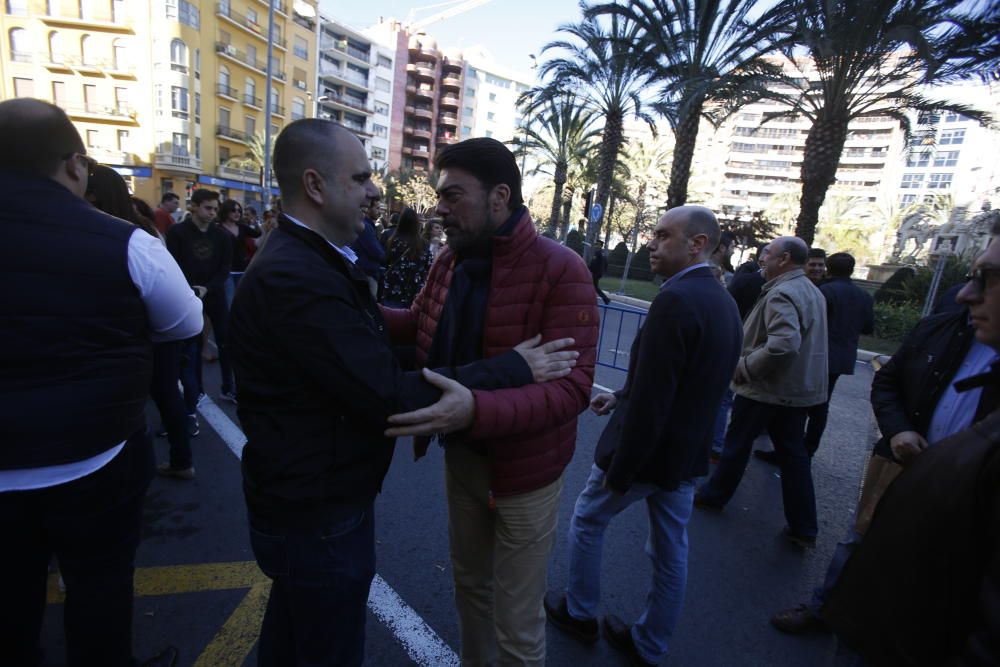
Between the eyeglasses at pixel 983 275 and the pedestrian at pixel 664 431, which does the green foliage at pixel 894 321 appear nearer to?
the pedestrian at pixel 664 431

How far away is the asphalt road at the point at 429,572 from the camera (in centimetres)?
234

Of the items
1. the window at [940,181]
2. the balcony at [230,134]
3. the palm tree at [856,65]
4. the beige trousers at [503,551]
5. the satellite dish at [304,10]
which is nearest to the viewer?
the beige trousers at [503,551]

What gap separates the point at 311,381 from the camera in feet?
4.39

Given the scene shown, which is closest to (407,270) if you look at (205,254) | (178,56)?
(205,254)

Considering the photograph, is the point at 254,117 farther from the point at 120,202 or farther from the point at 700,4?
the point at 120,202

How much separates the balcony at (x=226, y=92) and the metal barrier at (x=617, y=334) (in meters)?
39.5

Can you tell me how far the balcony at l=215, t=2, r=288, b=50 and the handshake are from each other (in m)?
47.4

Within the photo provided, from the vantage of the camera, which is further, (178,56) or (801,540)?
(178,56)

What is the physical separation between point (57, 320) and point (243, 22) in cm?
4892

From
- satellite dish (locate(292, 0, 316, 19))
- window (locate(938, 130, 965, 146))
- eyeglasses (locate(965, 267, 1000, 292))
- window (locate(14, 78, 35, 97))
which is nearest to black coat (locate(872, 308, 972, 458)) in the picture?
eyeglasses (locate(965, 267, 1000, 292))

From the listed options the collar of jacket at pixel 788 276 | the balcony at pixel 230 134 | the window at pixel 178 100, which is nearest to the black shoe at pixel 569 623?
the collar of jacket at pixel 788 276

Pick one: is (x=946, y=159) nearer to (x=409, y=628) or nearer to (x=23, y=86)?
(x=409, y=628)

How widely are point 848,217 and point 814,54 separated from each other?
205ft

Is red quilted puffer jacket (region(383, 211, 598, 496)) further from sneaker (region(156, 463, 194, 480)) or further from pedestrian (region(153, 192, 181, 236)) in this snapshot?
pedestrian (region(153, 192, 181, 236))
